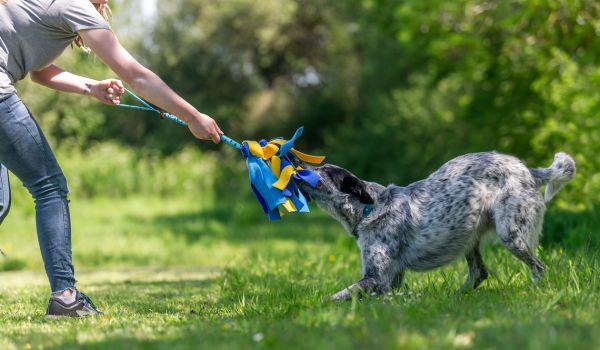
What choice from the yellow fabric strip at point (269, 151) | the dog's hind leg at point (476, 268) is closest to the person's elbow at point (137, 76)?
the yellow fabric strip at point (269, 151)

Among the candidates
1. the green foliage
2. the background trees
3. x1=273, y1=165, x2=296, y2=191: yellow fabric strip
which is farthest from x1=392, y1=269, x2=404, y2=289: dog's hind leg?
the background trees

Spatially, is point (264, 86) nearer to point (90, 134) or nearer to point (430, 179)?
point (90, 134)

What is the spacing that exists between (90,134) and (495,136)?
1547 centimetres

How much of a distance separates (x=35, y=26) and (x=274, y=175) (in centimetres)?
177

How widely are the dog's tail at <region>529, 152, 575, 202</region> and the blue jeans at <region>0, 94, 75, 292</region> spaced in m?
3.16

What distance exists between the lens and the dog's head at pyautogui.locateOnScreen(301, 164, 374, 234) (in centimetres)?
528

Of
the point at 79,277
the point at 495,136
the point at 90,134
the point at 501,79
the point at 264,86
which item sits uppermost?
the point at 264,86

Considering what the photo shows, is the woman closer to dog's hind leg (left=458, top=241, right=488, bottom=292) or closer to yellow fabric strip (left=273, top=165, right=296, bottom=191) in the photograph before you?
yellow fabric strip (left=273, top=165, right=296, bottom=191)

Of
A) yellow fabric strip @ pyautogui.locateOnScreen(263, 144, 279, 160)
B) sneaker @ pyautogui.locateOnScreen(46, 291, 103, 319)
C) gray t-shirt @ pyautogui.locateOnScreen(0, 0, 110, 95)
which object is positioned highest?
gray t-shirt @ pyautogui.locateOnScreen(0, 0, 110, 95)

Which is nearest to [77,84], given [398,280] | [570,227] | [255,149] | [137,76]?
[137,76]

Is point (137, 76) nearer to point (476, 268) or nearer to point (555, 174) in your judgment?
point (476, 268)

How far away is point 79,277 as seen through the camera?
9.05 m

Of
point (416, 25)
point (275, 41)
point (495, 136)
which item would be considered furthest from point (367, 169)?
point (416, 25)

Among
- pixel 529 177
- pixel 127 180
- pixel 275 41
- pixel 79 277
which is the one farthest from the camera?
pixel 275 41
